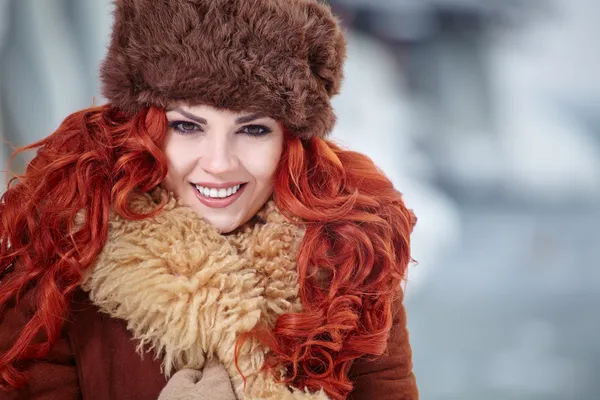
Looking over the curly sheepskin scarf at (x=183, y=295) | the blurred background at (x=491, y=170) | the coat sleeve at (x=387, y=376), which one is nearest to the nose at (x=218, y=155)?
the curly sheepskin scarf at (x=183, y=295)

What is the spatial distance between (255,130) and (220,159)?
0.10m

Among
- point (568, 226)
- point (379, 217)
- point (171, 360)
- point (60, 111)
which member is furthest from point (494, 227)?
point (171, 360)

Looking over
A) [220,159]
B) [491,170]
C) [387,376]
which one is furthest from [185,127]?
[491,170]

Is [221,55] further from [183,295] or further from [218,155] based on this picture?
[183,295]

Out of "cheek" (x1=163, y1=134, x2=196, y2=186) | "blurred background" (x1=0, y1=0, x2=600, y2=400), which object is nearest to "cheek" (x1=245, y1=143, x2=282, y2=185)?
"cheek" (x1=163, y1=134, x2=196, y2=186)

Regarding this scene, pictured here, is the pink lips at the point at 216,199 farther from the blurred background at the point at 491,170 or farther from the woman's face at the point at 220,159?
the blurred background at the point at 491,170

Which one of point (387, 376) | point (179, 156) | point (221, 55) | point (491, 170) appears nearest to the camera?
point (221, 55)

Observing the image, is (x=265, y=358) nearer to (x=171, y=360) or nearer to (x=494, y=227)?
(x=171, y=360)

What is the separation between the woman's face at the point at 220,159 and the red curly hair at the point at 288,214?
0.03 metres

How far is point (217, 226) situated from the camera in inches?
52.7

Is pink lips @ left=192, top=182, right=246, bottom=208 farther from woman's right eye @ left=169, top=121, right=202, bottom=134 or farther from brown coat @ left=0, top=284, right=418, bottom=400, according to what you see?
brown coat @ left=0, top=284, right=418, bottom=400

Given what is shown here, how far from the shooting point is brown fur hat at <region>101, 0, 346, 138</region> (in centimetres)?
119

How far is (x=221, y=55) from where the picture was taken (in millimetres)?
1189

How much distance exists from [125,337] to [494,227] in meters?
1.85
